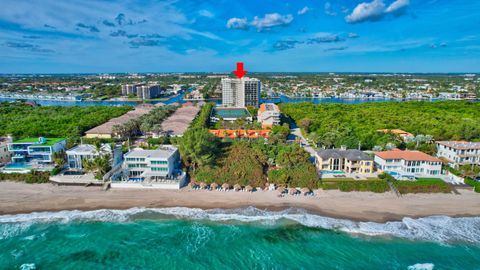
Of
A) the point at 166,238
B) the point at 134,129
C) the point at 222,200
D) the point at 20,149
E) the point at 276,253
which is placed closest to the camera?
the point at 276,253

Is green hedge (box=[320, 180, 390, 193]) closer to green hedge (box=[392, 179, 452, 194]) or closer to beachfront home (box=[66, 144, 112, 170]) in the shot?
green hedge (box=[392, 179, 452, 194])

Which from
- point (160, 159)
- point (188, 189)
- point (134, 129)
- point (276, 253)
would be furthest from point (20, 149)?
point (276, 253)

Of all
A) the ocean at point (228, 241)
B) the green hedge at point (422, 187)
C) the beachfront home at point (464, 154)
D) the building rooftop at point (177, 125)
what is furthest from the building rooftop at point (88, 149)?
the beachfront home at point (464, 154)

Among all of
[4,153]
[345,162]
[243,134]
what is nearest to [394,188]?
[345,162]

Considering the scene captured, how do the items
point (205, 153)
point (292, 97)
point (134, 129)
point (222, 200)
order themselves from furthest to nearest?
point (292, 97)
point (134, 129)
point (205, 153)
point (222, 200)

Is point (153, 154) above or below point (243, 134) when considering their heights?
below

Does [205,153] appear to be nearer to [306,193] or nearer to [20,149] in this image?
[306,193]

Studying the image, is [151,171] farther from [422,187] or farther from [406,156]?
[406,156]
